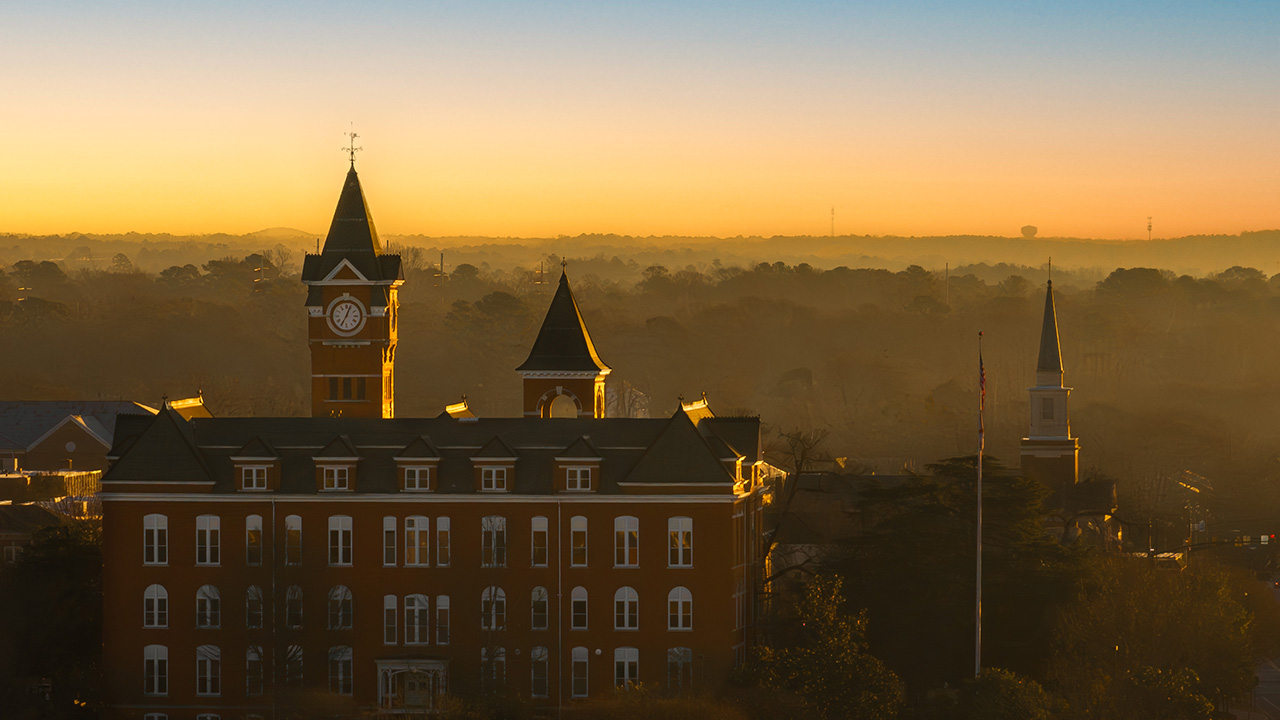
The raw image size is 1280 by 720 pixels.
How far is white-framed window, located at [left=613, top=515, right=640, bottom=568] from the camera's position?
69375 millimetres

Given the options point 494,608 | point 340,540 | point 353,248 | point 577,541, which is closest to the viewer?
point 577,541

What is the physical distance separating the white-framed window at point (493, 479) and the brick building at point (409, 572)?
0.08 metres

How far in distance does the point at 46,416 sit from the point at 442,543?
251 feet

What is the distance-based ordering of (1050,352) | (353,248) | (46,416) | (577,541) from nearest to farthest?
(577,541) → (353,248) → (1050,352) → (46,416)

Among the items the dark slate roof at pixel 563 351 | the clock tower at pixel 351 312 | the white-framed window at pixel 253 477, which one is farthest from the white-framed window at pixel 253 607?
the dark slate roof at pixel 563 351

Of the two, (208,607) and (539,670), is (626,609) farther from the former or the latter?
(208,607)

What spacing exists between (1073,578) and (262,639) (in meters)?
33.2

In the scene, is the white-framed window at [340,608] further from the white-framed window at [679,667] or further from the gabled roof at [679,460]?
the white-framed window at [679,667]

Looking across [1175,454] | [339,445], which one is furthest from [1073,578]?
[1175,454]

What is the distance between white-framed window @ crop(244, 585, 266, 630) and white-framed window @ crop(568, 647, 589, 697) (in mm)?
12261

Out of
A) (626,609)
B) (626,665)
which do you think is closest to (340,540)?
(626,609)

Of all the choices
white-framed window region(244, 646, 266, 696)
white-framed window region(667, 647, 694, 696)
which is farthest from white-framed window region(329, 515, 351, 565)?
white-framed window region(667, 647, 694, 696)

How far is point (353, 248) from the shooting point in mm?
81625

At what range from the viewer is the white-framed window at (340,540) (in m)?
70.2
